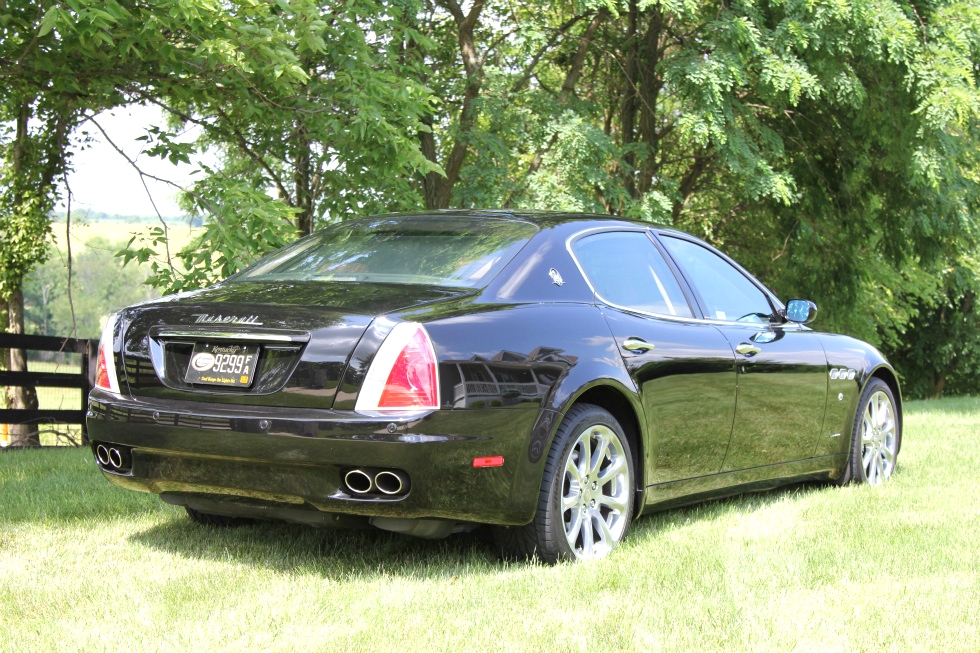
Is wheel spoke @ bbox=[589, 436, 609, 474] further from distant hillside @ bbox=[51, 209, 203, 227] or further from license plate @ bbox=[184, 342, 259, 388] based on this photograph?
distant hillside @ bbox=[51, 209, 203, 227]

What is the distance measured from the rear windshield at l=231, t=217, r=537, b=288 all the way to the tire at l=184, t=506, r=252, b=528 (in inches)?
45.7

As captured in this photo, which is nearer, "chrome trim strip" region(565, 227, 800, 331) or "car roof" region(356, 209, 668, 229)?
"chrome trim strip" region(565, 227, 800, 331)

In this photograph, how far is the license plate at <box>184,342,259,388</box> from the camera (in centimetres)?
435

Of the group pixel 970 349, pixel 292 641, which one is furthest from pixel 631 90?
pixel 970 349

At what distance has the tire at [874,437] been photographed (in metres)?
7.17

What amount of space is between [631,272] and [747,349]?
0.88 m

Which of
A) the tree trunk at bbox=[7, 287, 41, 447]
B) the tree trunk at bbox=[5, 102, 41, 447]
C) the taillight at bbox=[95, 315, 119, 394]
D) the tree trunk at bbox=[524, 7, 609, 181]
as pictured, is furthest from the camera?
the tree trunk at bbox=[7, 287, 41, 447]

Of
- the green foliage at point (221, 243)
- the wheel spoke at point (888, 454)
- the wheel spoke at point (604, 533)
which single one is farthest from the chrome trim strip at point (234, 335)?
the green foliage at point (221, 243)

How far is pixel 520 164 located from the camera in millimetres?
15656

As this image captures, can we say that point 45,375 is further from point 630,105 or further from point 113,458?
point 630,105

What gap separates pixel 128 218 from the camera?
10.8m

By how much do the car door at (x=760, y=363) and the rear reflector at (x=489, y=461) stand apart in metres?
1.89

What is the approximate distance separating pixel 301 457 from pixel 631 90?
1443cm

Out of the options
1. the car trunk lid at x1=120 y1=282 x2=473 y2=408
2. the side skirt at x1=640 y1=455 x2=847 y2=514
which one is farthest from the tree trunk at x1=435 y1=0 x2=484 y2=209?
the car trunk lid at x1=120 y1=282 x2=473 y2=408
